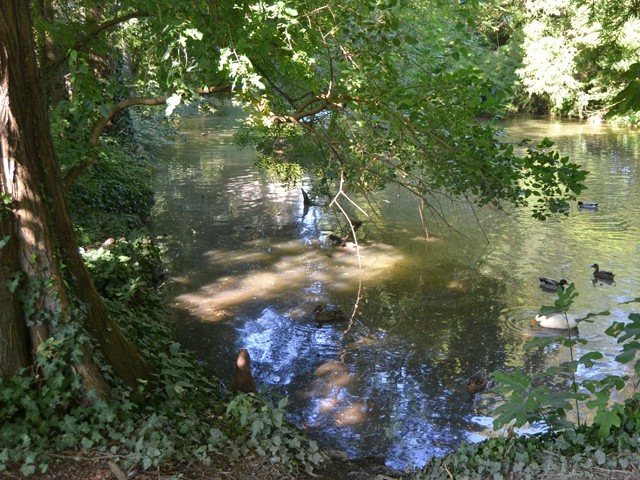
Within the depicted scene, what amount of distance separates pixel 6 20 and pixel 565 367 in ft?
15.3

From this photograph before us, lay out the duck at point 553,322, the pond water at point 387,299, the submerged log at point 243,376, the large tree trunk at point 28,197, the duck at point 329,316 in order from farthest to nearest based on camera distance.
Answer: the duck at point 329,316, the duck at point 553,322, the pond water at point 387,299, the submerged log at point 243,376, the large tree trunk at point 28,197

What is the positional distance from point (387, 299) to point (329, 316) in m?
1.71

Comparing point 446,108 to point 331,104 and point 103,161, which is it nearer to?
point 331,104

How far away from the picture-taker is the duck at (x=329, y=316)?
424 inches

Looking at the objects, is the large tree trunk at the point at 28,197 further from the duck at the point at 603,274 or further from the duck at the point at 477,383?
the duck at the point at 603,274

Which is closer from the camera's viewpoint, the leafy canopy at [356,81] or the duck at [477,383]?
the leafy canopy at [356,81]

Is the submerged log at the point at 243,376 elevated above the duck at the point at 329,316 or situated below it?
above

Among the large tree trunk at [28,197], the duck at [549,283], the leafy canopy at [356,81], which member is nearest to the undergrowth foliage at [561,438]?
the leafy canopy at [356,81]

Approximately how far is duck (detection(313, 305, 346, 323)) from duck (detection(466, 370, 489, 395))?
2998 millimetres

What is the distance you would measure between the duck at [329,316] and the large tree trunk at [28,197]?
6093 mm

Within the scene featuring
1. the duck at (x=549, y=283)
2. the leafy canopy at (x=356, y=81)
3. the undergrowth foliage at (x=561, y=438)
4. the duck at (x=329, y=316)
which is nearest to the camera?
the undergrowth foliage at (x=561, y=438)

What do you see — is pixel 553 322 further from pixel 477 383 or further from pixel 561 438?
pixel 561 438

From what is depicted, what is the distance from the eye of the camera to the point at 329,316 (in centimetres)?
1080

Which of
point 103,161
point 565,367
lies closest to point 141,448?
point 565,367
